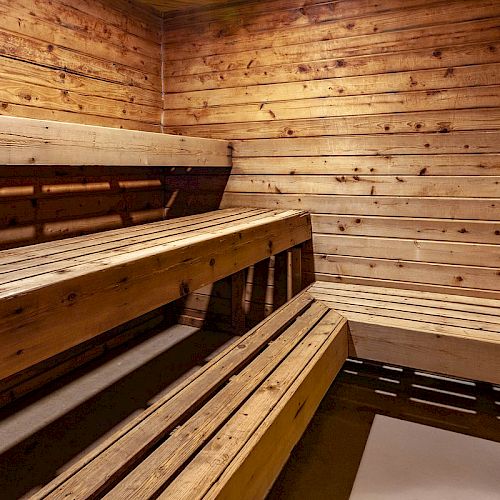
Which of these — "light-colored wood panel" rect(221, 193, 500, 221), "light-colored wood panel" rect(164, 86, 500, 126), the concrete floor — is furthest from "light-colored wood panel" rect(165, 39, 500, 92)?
the concrete floor

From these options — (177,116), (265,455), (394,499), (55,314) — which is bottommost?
(394,499)

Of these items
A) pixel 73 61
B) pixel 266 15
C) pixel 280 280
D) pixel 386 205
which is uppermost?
pixel 266 15

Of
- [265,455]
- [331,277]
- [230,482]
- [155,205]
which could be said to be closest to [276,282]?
[331,277]

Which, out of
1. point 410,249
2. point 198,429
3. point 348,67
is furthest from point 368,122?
point 198,429

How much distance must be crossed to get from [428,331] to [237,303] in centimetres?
166

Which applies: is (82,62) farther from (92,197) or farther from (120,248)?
(120,248)

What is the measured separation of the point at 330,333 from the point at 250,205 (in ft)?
5.14

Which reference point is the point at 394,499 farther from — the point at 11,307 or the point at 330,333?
the point at 11,307

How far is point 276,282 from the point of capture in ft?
11.8

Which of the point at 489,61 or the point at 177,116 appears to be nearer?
the point at 489,61

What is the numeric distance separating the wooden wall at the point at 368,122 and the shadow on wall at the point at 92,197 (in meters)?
0.40

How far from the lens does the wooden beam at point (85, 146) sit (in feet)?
6.33

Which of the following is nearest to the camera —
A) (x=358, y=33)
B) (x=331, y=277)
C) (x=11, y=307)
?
(x=11, y=307)

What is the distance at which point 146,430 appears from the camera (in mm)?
1440
